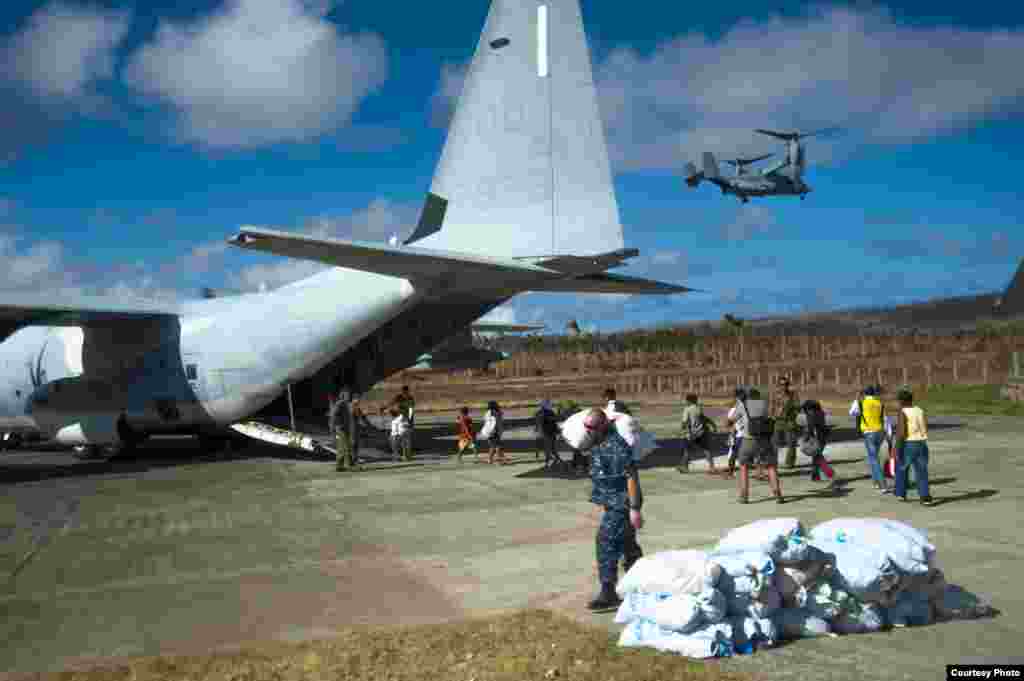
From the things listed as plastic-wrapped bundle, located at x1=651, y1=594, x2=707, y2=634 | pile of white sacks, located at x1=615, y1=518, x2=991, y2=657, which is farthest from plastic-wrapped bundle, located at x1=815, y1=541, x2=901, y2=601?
plastic-wrapped bundle, located at x1=651, y1=594, x2=707, y2=634

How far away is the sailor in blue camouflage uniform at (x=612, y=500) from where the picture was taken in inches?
266

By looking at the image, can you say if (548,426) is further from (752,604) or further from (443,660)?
(443,660)

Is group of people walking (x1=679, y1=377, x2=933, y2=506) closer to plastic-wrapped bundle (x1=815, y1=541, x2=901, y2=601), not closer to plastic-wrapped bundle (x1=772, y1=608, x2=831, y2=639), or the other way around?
plastic-wrapped bundle (x1=815, y1=541, x2=901, y2=601)

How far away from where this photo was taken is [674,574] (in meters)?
5.71

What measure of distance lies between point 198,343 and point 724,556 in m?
16.5

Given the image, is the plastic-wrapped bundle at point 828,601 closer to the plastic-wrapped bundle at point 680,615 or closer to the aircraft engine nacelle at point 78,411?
the plastic-wrapped bundle at point 680,615

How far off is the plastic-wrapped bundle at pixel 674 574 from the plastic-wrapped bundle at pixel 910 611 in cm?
140

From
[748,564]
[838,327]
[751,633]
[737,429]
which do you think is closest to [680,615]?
[751,633]

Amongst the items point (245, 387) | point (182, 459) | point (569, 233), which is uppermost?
point (569, 233)

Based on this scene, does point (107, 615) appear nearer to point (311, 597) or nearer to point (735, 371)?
point (311, 597)

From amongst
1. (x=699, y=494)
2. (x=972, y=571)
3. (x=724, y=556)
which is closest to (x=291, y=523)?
(x=699, y=494)

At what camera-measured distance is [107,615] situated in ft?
23.7

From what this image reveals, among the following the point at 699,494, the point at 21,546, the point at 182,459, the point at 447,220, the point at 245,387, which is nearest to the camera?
the point at 21,546
